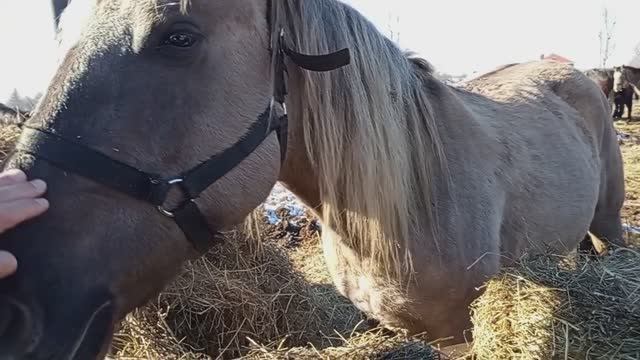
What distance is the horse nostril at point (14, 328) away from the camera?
1.21m

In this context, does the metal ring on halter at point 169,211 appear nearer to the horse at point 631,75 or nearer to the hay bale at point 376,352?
the hay bale at point 376,352

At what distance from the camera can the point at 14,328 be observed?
1.23 m

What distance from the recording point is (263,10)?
1713mm

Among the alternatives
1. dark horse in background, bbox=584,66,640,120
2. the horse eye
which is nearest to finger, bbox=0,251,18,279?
the horse eye

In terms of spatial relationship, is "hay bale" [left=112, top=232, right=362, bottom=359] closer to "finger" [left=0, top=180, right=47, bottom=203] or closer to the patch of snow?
"finger" [left=0, top=180, right=47, bottom=203]

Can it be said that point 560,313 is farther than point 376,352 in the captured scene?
No

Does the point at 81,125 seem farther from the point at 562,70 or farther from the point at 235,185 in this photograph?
the point at 562,70

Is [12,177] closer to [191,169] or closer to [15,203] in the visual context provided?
[15,203]

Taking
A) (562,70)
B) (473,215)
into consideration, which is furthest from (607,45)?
(473,215)

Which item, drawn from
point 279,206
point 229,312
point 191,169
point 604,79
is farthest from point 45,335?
point 604,79

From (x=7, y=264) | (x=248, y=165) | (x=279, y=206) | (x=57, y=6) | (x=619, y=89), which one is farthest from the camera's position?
(x=619, y=89)

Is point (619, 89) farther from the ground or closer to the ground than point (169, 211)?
closer to the ground

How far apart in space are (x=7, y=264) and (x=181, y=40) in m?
0.67

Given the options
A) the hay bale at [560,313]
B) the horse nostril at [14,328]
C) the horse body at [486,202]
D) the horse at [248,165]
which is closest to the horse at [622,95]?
the horse body at [486,202]
